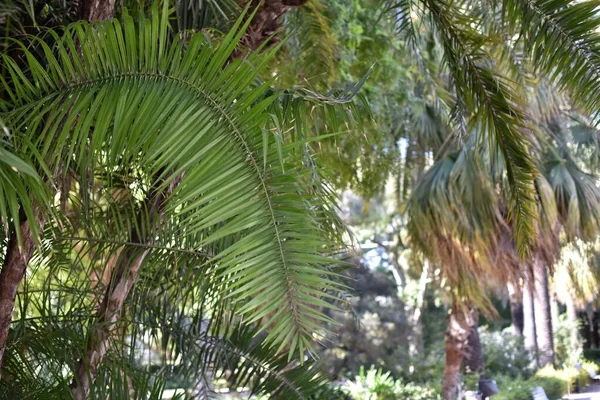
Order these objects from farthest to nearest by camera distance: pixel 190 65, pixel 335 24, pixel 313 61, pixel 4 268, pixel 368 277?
pixel 368 277 < pixel 335 24 < pixel 313 61 < pixel 4 268 < pixel 190 65

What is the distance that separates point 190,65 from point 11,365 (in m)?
1.90

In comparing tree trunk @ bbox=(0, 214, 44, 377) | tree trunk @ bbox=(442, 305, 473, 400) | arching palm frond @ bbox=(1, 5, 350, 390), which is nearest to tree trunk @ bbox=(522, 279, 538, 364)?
tree trunk @ bbox=(442, 305, 473, 400)

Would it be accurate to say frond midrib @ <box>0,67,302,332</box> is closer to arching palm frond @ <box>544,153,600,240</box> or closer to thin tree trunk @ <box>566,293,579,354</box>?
arching palm frond @ <box>544,153,600,240</box>

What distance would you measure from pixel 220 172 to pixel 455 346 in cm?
1125

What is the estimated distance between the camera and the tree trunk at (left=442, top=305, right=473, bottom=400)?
11.9 meters

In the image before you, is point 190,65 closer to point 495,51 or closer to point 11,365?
point 11,365

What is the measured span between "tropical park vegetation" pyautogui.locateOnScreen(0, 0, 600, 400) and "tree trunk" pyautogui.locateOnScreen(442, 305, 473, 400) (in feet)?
8.46

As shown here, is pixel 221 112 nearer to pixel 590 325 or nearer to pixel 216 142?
pixel 216 142

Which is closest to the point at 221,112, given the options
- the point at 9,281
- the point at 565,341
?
the point at 9,281

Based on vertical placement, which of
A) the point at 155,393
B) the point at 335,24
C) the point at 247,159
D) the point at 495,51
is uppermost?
the point at 335,24

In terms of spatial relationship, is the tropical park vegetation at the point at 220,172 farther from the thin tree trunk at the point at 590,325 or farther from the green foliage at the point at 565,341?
the thin tree trunk at the point at 590,325

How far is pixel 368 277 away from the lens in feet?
89.2

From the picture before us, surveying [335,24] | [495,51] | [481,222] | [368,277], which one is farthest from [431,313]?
[495,51]

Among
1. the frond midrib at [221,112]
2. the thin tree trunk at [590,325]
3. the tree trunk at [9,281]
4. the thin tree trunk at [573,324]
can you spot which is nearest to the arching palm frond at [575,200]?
the tree trunk at [9,281]
